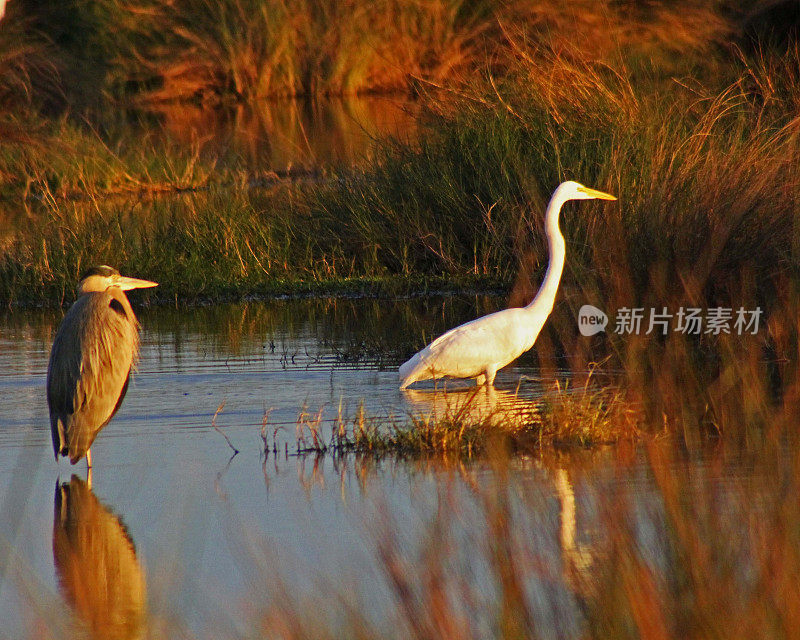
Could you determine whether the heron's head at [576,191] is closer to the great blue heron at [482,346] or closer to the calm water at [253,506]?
the great blue heron at [482,346]

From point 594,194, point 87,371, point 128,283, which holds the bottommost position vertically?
point 87,371

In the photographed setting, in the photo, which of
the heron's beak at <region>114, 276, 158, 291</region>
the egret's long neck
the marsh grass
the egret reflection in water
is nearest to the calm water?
the egret reflection in water

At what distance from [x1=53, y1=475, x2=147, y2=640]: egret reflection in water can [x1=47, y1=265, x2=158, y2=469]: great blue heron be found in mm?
361

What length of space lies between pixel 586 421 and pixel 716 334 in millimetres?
2096

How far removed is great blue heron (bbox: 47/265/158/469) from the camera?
5.83m

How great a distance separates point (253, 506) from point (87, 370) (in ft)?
4.14

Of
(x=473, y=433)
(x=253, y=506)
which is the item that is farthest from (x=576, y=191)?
(x=253, y=506)

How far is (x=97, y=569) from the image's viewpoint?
15.3 feet

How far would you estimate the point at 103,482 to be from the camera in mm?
5711

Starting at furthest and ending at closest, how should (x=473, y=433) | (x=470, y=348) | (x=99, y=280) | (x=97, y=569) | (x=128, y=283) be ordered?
(x=470, y=348) → (x=128, y=283) → (x=99, y=280) → (x=473, y=433) → (x=97, y=569)

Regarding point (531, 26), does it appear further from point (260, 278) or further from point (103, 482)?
point (103, 482)

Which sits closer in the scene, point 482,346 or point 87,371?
point 87,371

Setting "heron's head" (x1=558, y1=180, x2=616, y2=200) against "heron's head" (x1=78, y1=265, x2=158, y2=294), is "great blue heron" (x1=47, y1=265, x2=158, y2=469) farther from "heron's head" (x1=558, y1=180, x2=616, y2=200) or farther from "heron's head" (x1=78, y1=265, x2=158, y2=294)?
"heron's head" (x1=558, y1=180, x2=616, y2=200)

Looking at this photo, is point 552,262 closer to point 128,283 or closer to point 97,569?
point 128,283
